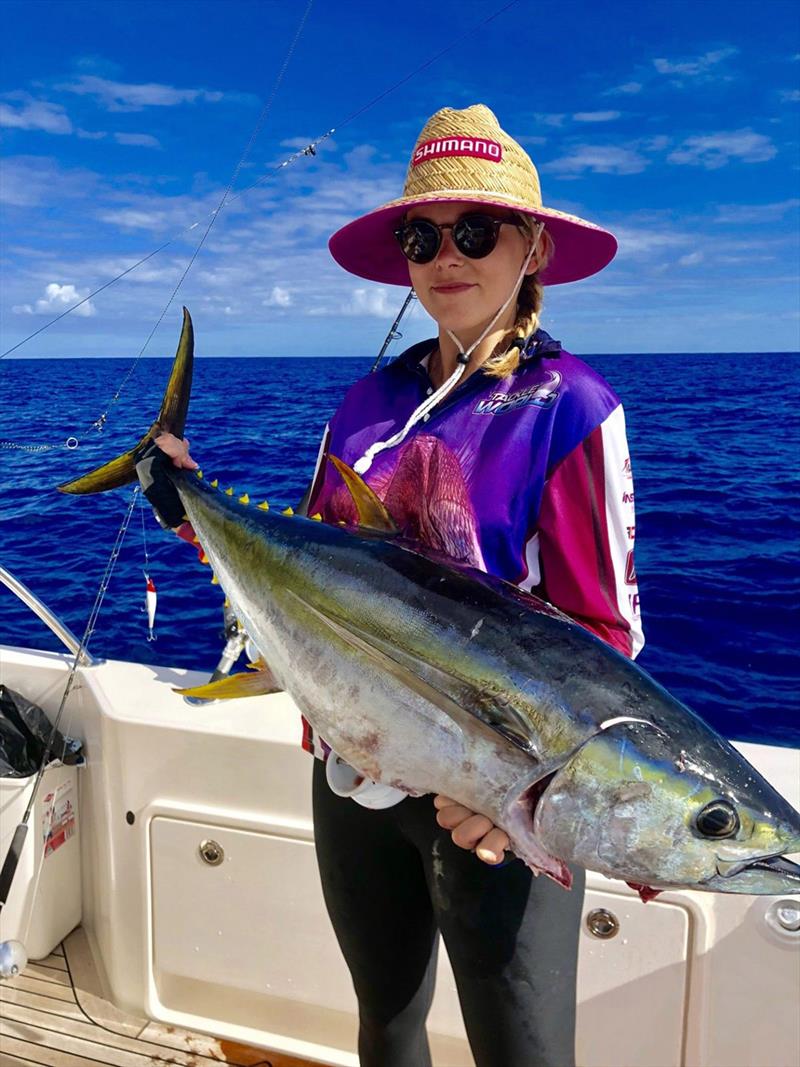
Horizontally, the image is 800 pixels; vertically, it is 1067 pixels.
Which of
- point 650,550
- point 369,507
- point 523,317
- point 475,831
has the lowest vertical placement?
point 650,550

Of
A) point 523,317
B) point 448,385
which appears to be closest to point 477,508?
point 448,385

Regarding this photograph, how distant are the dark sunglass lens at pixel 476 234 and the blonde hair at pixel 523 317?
81 millimetres

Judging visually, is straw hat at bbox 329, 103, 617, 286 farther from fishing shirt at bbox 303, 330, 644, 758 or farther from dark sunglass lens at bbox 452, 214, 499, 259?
fishing shirt at bbox 303, 330, 644, 758

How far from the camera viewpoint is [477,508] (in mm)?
1544

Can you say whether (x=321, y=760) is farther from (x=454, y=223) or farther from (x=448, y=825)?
(x=454, y=223)

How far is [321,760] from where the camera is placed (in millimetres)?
1831

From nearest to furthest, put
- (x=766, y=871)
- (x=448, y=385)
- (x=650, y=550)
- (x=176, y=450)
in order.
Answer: (x=766, y=871)
(x=448, y=385)
(x=176, y=450)
(x=650, y=550)

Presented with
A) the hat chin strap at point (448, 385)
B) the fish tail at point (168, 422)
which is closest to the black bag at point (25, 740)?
the fish tail at point (168, 422)

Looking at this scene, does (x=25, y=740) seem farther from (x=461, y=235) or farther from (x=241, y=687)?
(x=461, y=235)

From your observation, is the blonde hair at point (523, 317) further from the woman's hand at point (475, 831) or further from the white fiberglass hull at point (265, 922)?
the white fiberglass hull at point (265, 922)

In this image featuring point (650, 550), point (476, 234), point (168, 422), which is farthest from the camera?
point (650, 550)

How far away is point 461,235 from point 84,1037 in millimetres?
2789

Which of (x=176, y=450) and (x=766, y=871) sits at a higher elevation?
(x=176, y=450)

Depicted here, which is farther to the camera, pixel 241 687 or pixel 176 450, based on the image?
pixel 176 450
